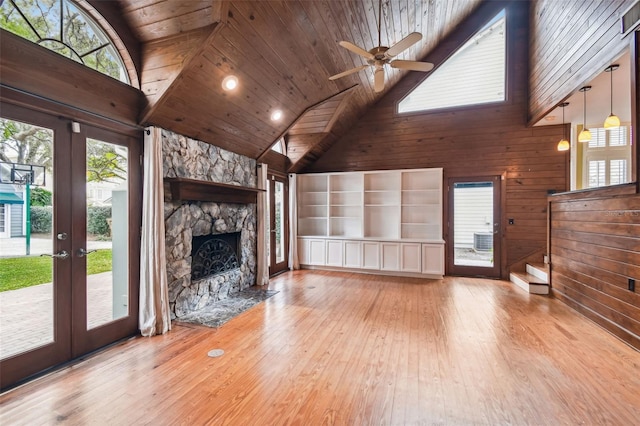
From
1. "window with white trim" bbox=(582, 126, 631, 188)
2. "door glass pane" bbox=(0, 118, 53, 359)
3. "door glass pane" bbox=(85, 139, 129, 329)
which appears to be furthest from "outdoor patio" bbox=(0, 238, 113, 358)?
"window with white trim" bbox=(582, 126, 631, 188)

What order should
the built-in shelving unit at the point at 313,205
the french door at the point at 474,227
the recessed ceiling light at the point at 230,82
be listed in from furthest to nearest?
the built-in shelving unit at the point at 313,205 < the french door at the point at 474,227 < the recessed ceiling light at the point at 230,82

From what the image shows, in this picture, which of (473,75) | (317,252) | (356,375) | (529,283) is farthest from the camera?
(317,252)

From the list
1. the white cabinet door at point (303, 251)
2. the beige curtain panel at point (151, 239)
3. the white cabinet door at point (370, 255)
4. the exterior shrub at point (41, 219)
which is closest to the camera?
the exterior shrub at point (41, 219)

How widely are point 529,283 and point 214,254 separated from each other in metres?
5.36

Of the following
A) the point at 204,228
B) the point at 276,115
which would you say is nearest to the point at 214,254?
the point at 204,228

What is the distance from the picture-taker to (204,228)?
4164 mm

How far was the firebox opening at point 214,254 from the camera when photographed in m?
4.11

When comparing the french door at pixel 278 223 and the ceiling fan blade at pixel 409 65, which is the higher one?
the ceiling fan blade at pixel 409 65

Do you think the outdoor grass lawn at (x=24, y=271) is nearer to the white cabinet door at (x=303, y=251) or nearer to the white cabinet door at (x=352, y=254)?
the white cabinet door at (x=303, y=251)

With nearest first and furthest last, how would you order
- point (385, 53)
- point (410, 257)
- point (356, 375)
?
point (356, 375), point (385, 53), point (410, 257)

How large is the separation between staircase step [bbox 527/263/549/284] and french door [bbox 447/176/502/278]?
54 cm

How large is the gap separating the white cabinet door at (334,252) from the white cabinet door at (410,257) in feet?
4.61

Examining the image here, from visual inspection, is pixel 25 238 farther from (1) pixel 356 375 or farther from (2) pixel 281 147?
(2) pixel 281 147

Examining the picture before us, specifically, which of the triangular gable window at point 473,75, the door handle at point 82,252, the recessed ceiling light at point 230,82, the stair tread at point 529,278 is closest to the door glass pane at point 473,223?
the stair tread at point 529,278
